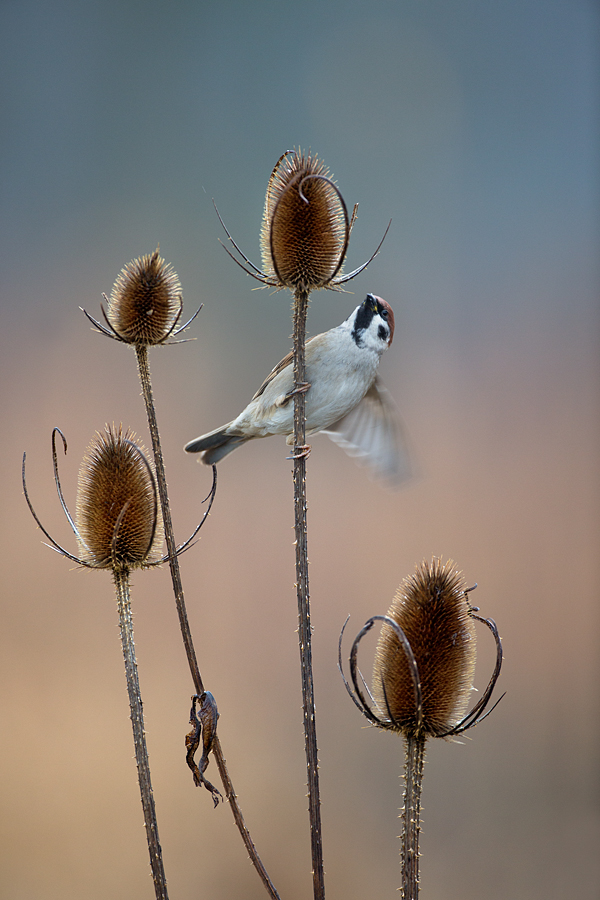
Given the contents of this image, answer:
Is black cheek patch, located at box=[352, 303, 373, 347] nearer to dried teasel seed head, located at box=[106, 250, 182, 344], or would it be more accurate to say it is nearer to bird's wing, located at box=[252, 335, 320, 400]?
bird's wing, located at box=[252, 335, 320, 400]

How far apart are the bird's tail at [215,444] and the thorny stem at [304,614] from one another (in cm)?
59

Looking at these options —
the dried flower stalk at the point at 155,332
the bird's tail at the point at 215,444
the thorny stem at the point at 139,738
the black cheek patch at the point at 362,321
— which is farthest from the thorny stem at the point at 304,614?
the bird's tail at the point at 215,444

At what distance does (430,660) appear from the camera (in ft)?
3.18

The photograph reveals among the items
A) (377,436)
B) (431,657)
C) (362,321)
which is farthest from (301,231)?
(377,436)

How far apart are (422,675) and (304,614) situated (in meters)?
0.19

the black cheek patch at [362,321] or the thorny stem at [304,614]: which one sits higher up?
the black cheek patch at [362,321]

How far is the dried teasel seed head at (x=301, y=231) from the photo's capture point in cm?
100

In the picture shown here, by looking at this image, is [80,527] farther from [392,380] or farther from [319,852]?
[392,380]

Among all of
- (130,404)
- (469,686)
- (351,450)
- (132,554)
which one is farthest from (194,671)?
(130,404)

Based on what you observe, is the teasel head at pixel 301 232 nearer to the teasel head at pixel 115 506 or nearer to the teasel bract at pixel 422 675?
the teasel head at pixel 115 506

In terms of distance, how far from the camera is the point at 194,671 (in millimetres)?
1011

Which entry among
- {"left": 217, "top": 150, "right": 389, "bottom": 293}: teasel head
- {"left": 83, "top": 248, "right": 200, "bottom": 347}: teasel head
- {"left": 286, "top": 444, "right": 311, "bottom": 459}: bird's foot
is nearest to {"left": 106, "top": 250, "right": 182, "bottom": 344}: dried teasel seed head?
{"left": 83, "top": 248, "right": 200, "bottom": 347}: teasel head

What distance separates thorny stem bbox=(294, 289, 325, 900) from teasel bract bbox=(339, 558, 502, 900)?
7 cm

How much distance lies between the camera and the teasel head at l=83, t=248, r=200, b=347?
1033 mm
